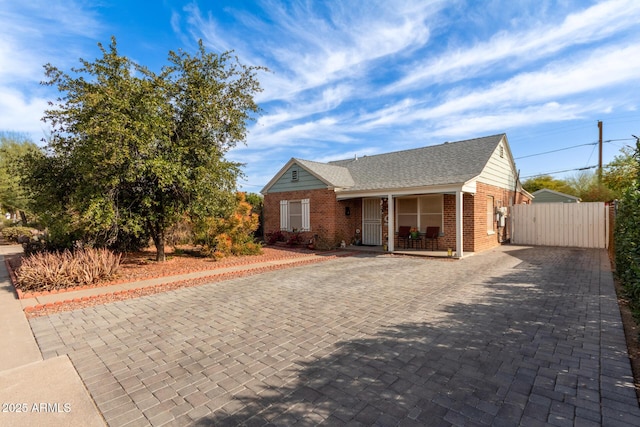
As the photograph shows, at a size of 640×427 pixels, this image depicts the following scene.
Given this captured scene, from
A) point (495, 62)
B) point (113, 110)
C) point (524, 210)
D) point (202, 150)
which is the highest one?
point (495, 62)

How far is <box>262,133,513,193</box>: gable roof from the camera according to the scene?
12133 mm

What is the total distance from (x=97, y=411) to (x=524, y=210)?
58.1 feet

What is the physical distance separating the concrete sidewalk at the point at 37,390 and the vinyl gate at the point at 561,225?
17611 mm

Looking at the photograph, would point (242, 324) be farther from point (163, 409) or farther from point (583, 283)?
point (583, 283)

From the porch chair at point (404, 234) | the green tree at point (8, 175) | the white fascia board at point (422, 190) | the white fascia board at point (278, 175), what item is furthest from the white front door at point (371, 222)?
the green tree at point (8, 175)

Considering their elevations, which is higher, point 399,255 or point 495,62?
point 495,62

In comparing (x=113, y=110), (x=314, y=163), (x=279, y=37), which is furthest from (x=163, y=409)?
(x=314, y=163)

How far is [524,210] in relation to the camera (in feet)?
50.1

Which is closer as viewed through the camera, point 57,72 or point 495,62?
point 57,72

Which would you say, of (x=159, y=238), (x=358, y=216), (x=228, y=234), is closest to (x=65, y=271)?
(x=159, y=238)

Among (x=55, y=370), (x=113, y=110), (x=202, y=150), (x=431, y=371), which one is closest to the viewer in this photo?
(x=431, y=371)

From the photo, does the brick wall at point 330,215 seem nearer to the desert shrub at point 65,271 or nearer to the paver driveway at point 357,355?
Answer: the paver driveway at point 357,355

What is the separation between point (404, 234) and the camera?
1365 centimetres

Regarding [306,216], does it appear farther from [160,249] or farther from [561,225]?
[561,225]
